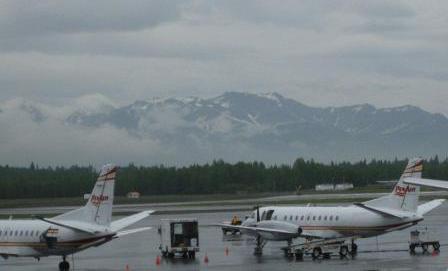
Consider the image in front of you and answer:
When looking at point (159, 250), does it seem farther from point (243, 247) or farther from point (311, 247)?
point (311, 247)

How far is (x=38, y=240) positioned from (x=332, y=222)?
1738 cm

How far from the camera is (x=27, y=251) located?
54.5 metres

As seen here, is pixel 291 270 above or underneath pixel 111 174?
underneath

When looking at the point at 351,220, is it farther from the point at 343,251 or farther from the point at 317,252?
the point at 317,252

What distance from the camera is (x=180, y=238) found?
204 ft

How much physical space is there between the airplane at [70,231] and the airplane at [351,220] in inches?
456

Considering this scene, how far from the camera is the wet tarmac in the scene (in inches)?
2094

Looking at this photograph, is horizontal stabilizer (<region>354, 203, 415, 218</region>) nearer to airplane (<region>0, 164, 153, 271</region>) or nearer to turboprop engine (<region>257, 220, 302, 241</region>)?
turboprop engine (<region>257, 220, 302, 241</region>)

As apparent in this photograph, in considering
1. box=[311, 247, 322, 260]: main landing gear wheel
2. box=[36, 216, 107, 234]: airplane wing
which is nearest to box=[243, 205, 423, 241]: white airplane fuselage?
box=[311, 247, 322, 260]: main landing gear wheel

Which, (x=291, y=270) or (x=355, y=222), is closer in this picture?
(x=291, y=270)

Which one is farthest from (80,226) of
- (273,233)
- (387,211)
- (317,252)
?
(387,211)

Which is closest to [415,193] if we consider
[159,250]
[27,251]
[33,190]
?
[159,250]

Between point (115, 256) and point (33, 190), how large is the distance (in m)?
126

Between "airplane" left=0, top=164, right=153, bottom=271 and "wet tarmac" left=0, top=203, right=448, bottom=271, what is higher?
"airplane" left=0, top=164, right=153, bottom=271
